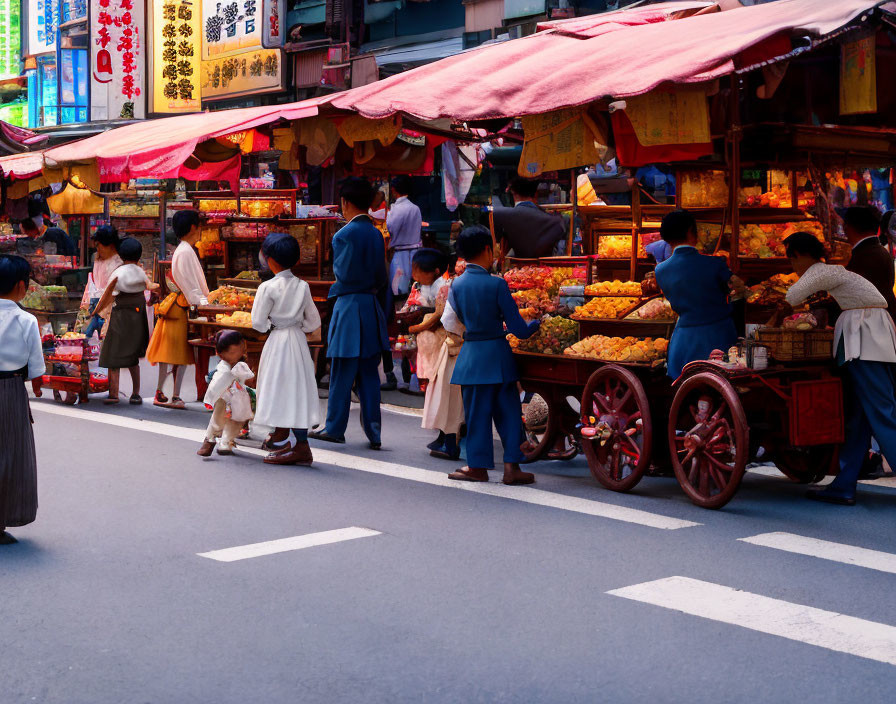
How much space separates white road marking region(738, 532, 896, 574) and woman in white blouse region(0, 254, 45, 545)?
416 cm

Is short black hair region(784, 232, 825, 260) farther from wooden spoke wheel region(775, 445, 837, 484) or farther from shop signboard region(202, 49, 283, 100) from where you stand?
shop signboard region(202, 49, 283, 100)

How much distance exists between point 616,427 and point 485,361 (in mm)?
1039

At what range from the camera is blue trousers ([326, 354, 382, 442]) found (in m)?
10.4

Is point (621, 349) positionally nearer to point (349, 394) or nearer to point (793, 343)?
point (793, 343)

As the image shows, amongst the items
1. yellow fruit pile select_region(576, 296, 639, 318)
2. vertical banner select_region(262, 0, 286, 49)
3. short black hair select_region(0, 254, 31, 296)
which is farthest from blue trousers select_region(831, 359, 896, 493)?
vertical banner select_region(262, 0, 286, 49)

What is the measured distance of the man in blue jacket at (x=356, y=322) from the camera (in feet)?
34.1

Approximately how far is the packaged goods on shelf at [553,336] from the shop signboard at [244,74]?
15.7 m

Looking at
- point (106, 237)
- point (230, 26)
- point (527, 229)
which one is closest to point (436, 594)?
point (527, 229)

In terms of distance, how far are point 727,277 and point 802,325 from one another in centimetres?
61

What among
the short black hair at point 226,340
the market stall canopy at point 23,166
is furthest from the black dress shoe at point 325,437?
the market stall canopy at point 23,166

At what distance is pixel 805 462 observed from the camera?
28.5 feet

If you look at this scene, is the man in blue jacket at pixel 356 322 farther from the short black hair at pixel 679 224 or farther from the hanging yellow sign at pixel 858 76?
the hanging yellow sign at pixel 858 76

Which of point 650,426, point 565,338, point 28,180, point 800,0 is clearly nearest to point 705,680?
point 650,426

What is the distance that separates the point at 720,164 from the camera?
382 inches
